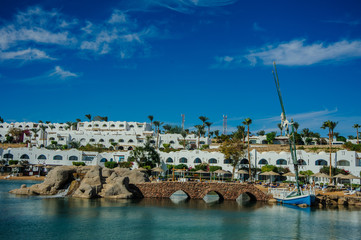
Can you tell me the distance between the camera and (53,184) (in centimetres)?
4206

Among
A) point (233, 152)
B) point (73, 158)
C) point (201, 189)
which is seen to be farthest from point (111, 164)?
point (201, 189)

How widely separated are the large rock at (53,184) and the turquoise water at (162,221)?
367 centimetres

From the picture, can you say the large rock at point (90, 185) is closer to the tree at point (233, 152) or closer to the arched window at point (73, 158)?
the tree at point (233, 152)

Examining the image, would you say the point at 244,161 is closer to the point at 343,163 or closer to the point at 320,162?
the point at 320,162

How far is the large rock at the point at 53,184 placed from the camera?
4097cm

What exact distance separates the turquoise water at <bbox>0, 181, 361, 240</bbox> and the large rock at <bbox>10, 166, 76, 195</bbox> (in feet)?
12.0

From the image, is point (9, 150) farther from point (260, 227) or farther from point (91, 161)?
point (260, 227)

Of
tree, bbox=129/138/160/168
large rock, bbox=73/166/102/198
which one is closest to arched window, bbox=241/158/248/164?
tree, bbox=129/138/160/168

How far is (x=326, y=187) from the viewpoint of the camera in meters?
45.2

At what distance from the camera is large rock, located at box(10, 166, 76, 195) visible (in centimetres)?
4097

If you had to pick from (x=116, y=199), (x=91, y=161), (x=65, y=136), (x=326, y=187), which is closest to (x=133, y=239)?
(x=116, y=199)

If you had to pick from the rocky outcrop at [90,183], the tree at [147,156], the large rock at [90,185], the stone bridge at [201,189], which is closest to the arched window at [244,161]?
the tree at [147,156]

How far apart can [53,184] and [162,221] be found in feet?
69.0

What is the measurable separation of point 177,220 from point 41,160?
177 ft
